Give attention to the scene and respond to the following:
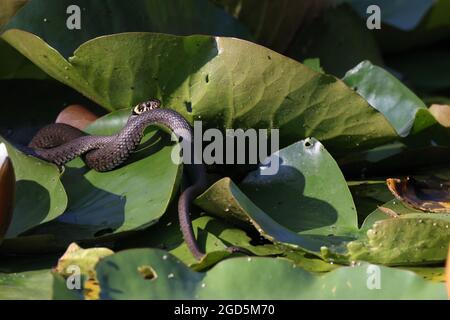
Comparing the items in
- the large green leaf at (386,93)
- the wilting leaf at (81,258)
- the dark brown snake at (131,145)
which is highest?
the large green leaf at (386,93)

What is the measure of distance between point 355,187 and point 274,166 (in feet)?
0.83

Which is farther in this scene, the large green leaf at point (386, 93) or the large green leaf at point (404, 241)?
the large green leaf at point (386, 93)

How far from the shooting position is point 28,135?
266 centimetres

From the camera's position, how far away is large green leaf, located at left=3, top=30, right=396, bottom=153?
2.18 m

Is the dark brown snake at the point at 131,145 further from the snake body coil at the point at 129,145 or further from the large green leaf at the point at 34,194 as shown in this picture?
the large green leaf at the point at 34,194

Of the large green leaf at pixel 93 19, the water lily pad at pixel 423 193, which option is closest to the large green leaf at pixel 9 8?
the large green leaf at pixel 93 19

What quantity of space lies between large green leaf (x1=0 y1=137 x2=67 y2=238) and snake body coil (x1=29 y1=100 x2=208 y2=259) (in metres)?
0.16

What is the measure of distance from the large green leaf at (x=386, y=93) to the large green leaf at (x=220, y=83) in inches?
11.6

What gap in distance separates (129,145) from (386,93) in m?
0.81

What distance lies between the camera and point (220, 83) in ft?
7.24

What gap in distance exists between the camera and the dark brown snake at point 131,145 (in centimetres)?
215

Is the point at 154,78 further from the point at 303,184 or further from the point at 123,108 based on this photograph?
the point at 303,184

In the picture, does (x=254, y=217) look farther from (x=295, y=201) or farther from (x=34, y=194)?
(x=34, y=194)

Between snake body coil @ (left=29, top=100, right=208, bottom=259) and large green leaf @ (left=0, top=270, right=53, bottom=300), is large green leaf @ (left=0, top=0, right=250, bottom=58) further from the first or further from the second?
large green leaf @ (left=0, top=270, right=53, bottom=300)
